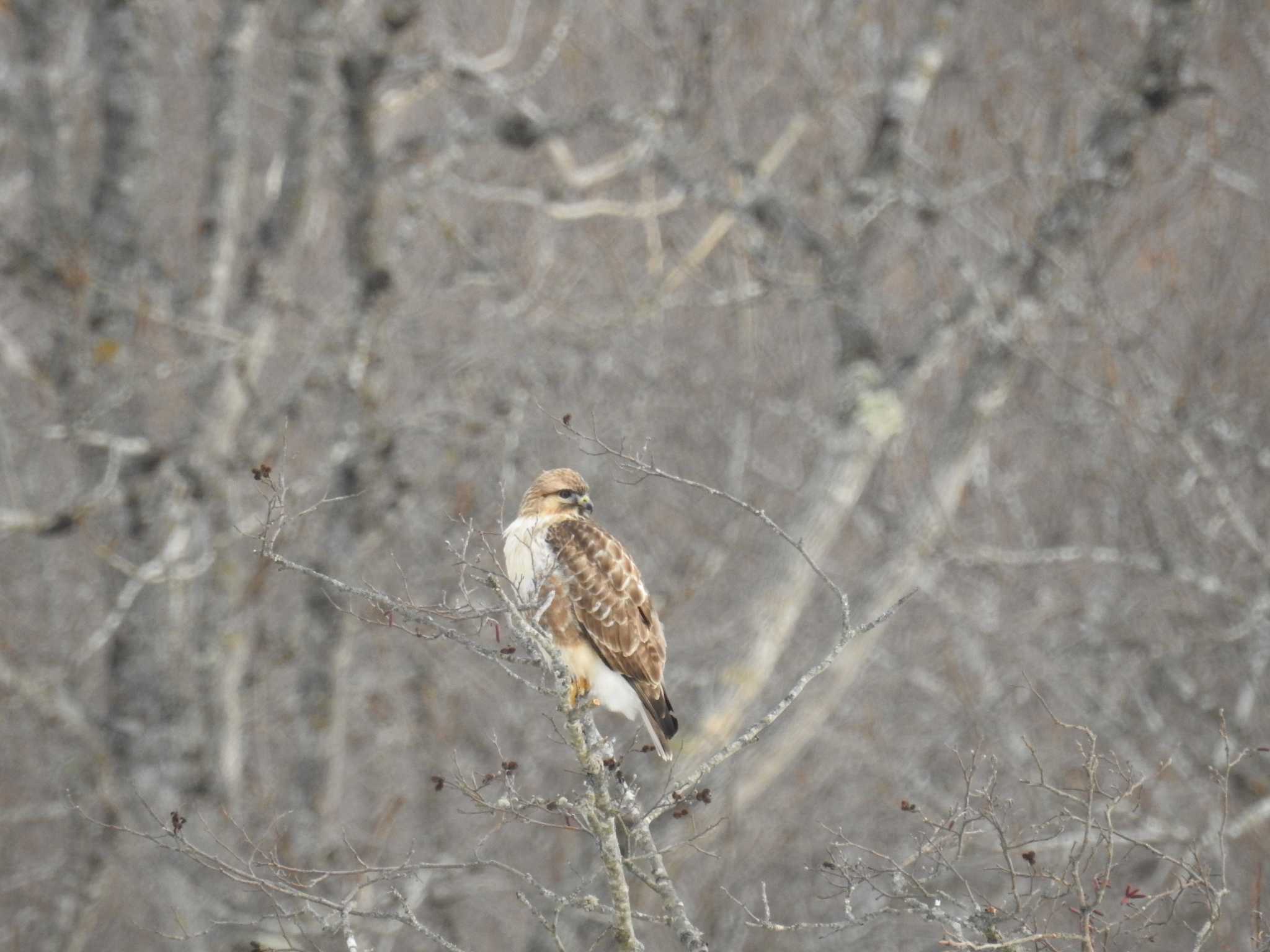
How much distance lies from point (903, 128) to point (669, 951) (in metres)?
5.34

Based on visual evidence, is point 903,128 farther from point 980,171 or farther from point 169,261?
point 169,261

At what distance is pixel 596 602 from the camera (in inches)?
232

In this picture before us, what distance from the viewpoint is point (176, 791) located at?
9.05 m

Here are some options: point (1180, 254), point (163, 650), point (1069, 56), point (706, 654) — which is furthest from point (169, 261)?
point (1180, 254)

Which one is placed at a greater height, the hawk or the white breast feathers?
the white breast feathers

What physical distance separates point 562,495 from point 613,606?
0.48 metres

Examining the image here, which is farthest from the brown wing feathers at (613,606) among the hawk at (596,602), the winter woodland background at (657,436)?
the winter woodland background at (657,436)

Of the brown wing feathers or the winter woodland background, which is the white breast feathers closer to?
the brown wing feathers

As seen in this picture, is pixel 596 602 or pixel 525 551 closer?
pixel 525 551

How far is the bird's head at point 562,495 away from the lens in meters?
5.87

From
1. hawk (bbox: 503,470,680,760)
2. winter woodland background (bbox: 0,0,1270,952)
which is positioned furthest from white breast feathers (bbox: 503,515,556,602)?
winter woodland background (bbox: 0,0,1270,952)

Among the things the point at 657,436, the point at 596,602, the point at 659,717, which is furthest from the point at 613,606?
the point at 657,436

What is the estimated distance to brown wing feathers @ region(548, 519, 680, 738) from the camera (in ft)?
19.1

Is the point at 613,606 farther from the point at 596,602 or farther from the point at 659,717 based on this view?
the point at 659,717
